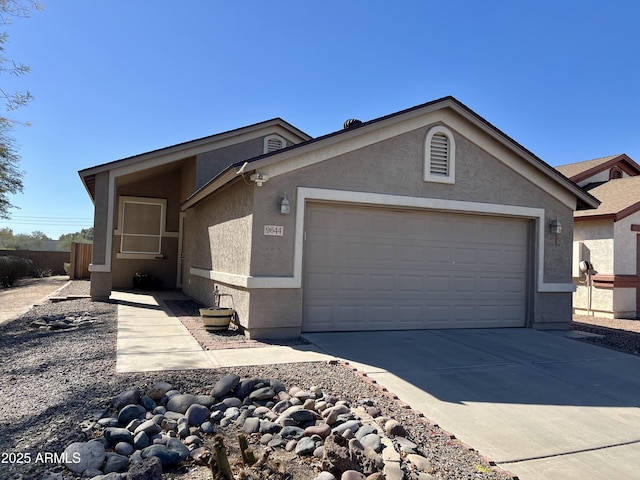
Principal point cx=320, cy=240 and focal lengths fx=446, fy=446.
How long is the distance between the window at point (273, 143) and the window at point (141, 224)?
187 inches

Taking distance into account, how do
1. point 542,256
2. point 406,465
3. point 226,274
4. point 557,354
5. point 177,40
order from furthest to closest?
point 177,40 → point 542,256 → point 226,274 → point 557,354 → point 406,465

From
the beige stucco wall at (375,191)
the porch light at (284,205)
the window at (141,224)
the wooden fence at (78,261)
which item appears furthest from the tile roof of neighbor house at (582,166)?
the wooden fence at (78,261)

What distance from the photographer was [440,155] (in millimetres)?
9328

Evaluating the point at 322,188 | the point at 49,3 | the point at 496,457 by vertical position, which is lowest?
the point at 496,457

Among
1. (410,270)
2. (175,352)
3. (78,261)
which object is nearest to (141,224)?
(78,261)

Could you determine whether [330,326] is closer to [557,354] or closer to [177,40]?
[557,354]

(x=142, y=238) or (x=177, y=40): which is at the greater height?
(x=177, y=40)

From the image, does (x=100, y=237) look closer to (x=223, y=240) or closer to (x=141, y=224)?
(x=141, y=224)

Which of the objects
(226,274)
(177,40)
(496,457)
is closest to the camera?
(496,457)

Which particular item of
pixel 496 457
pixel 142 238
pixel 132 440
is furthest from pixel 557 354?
pixel 142 238

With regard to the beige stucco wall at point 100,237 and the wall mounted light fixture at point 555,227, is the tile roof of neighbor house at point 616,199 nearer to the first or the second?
the wall mounted light fixture at point 555,227

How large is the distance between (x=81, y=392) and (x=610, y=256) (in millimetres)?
14277

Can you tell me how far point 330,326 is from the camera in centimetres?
866

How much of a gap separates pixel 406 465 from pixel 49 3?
9626 mm
